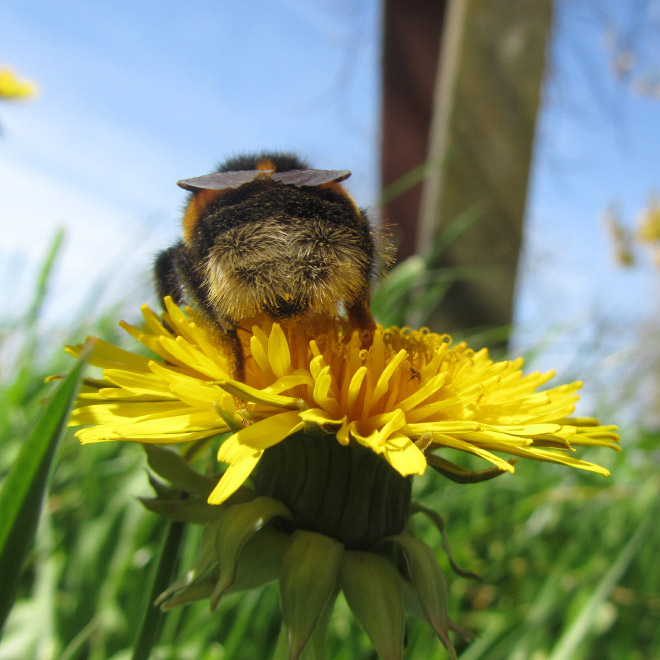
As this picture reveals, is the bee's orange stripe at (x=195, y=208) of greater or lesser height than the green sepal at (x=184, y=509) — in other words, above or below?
above

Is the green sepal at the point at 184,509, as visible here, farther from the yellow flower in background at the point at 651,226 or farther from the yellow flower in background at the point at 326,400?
the yellow flower in background at the point at 651,226

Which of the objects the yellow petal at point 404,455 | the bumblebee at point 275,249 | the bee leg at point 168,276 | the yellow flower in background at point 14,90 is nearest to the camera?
the yellow petal at point 404,455

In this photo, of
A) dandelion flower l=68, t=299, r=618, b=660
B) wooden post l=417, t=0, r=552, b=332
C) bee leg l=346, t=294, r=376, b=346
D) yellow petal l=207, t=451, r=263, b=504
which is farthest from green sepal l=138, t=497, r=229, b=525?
wooden post l=417, t=0, r=552, b=332

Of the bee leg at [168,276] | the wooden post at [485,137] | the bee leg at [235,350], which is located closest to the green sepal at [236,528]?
the bee leg at [235,350]

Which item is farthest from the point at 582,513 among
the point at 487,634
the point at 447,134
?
the point at 447,134

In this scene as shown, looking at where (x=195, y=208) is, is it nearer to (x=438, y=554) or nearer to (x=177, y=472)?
(x=177, y=472)

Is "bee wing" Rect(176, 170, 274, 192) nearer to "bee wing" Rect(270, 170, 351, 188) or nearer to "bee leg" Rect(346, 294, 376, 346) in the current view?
"bee wing" Rect(270, 170, 351, 188)

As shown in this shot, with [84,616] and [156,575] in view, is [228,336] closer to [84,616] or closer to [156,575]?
[156,575]
